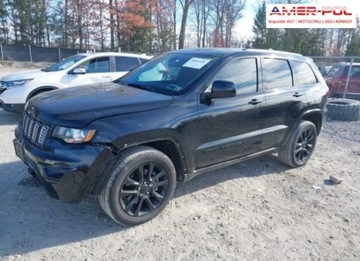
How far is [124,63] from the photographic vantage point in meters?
7.91

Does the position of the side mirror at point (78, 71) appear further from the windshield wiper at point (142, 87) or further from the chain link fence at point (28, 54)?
the chain link fence at point (28, 54)

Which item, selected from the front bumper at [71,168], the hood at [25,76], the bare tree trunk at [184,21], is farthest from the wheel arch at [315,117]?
the bare tree trunk at [184,21]

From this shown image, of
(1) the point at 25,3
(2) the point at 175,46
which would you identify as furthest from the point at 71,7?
(2) the point at 175,46

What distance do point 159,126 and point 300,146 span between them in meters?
2.77

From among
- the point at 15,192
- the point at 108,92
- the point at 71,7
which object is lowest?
the point at 15,192

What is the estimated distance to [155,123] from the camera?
289cm

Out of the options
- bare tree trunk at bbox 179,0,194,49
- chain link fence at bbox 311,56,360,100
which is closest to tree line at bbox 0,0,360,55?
bare tree trunk at bbox 179,0,194,49

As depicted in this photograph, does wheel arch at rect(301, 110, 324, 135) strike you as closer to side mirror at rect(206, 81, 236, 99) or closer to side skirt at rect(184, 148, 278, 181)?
side skirt at rect(184, 148, 278, 181)

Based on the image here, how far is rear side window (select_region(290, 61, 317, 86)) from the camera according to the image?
4.46 meters

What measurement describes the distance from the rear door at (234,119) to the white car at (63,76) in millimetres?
4073

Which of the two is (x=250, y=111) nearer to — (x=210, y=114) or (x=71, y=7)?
(x=210, y=114)

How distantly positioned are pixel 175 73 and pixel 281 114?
1.64m

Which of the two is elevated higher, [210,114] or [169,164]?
[210,114]

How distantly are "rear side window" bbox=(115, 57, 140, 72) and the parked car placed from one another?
7.22 meters
